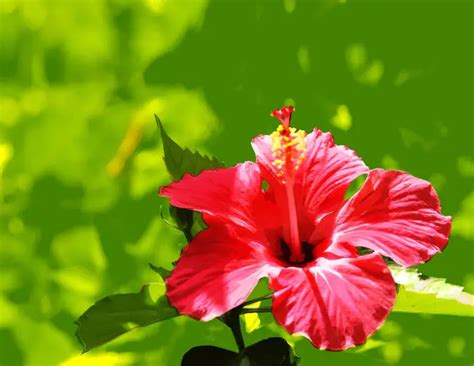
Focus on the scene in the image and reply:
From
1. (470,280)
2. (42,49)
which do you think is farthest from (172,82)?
(470,280)

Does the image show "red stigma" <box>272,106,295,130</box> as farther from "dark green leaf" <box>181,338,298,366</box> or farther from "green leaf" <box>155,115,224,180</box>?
"dark green leaf" <box>181,338,298,366</box>

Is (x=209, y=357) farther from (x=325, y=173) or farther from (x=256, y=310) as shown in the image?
(x=325, y=173)

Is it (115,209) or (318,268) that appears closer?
(318,268)

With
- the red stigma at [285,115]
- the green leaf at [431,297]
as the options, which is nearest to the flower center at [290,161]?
the red stigma at [285,115]

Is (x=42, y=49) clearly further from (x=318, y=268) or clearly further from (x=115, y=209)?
(x=318, y=268)

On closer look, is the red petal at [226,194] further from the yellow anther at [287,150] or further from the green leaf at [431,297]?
the green leaf at [431,297]

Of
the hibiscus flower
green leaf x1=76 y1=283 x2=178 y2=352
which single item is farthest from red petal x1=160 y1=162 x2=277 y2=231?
green leaf x1=76 y1=283 x2=178 y2=352
